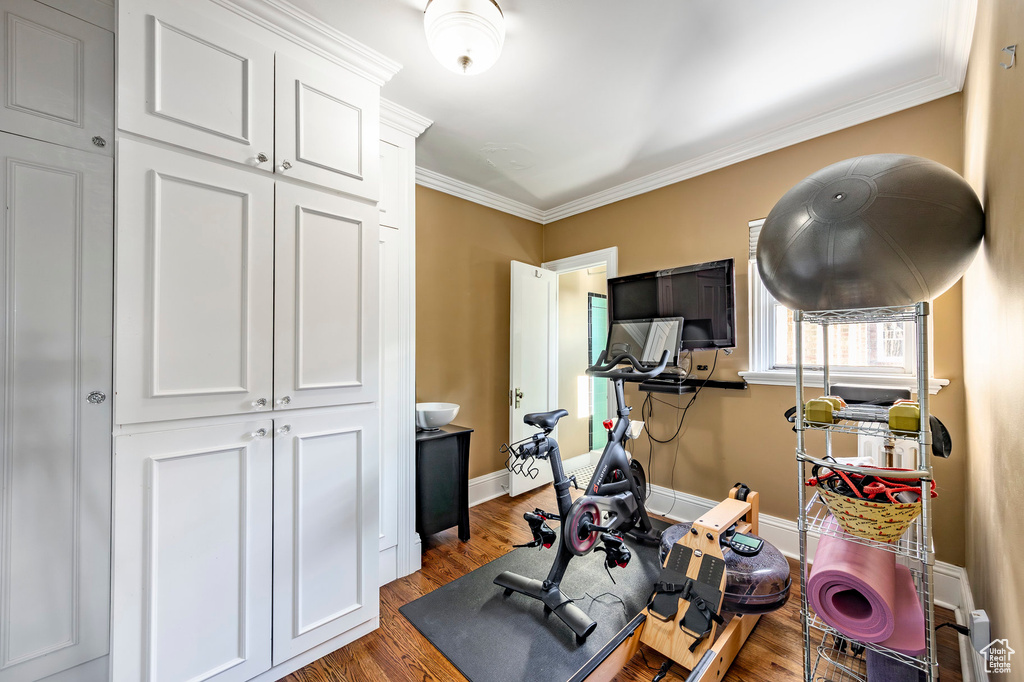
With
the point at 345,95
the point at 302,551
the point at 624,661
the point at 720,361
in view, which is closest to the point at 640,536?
the point at 624,661

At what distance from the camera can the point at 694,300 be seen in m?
2.71

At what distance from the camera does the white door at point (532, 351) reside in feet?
11.4

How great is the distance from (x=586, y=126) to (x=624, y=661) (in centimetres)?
274

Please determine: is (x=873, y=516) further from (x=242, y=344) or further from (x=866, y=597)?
(x=242, y=344)

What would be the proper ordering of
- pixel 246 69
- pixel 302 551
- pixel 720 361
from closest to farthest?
pixel 246 69, pixel 302 551, pixel 720 361

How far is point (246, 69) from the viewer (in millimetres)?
1504

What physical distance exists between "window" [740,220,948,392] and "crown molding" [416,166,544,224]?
1.93 metres

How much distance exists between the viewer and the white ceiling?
1.63 metres

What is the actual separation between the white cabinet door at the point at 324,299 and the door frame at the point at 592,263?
6.56 ft

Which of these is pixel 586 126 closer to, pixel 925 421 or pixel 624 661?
pixel 925 421

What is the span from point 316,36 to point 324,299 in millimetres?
1112

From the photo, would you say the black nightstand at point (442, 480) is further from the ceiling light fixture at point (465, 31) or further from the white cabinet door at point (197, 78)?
the ceiling light fixture at point (465, 31)

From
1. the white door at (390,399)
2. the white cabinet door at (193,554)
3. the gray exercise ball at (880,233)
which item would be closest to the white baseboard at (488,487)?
the white door at (390,399)

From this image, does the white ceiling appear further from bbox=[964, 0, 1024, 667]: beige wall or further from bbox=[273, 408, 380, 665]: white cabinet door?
bbox=[273, 408, 380, 665]: white cabinet door
